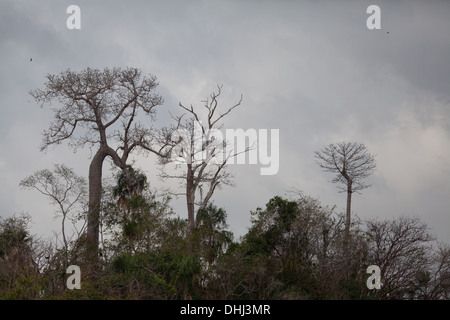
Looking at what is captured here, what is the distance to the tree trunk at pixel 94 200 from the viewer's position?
25.8m

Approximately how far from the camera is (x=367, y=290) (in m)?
21.4

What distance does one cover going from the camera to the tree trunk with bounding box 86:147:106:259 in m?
25.8

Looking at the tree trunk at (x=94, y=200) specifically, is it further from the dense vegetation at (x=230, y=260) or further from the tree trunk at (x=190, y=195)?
the tree trunk at (x=190, y=195)

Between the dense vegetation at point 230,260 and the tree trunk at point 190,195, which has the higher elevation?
the tree trunk at point 190,195

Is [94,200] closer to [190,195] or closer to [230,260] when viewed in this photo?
[190,195]

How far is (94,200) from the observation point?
27516mm

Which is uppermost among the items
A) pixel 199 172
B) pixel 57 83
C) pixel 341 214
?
pixel 57 83

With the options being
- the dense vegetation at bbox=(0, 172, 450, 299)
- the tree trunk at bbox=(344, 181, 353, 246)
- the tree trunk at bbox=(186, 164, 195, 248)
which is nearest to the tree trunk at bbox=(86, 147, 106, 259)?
the dense vegetation at bbox=(0, 172, 450, 299)

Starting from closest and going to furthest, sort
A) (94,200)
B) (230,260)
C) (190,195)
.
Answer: (230,260) < (94,200) < (190,195)

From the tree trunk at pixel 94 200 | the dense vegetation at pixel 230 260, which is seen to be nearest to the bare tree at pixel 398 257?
the dense vegetation at pixel 230 260

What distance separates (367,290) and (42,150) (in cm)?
1922

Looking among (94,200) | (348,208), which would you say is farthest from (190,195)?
(348,208)
